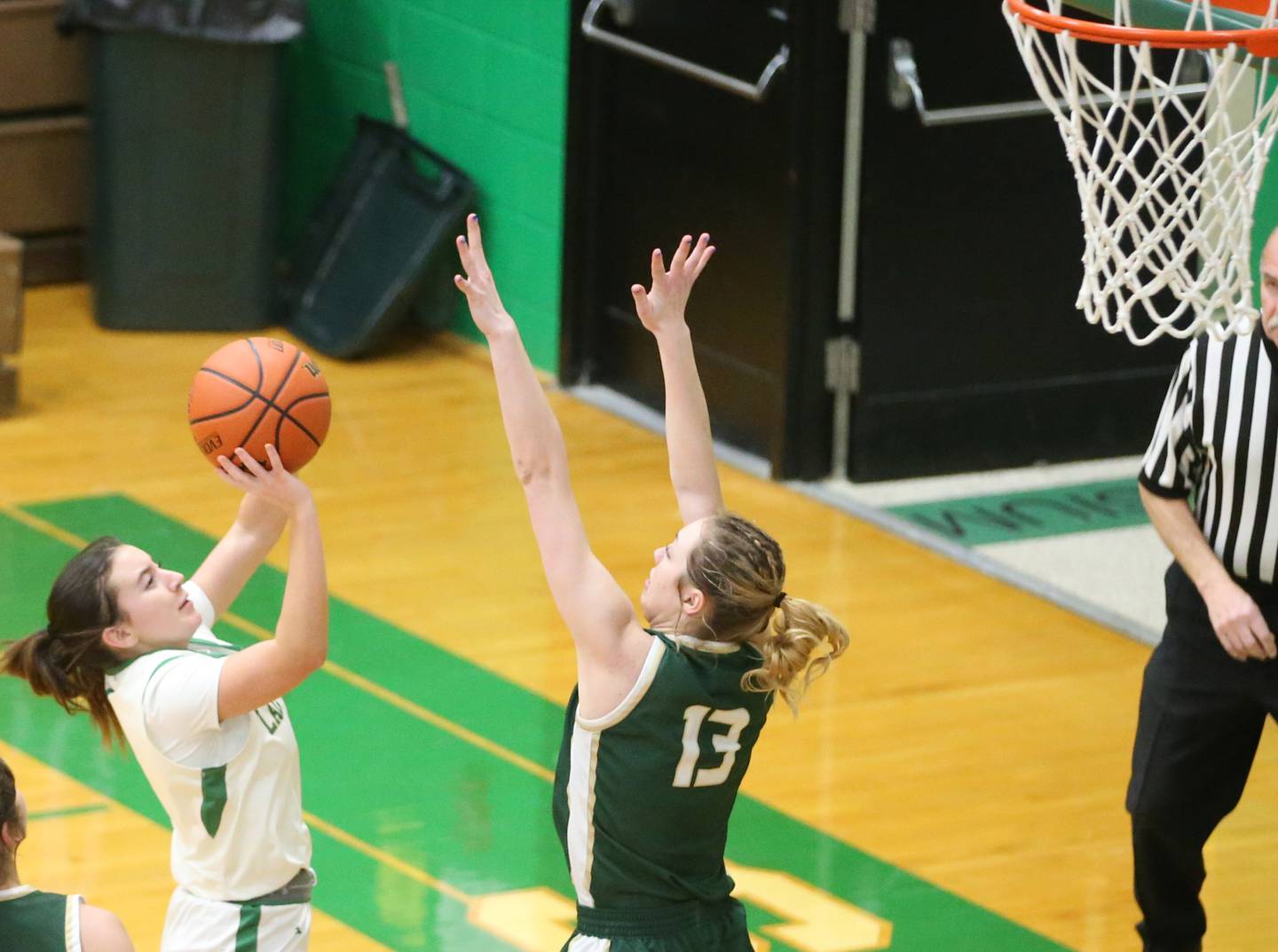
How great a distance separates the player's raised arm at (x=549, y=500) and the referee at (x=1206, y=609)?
1.34 metres

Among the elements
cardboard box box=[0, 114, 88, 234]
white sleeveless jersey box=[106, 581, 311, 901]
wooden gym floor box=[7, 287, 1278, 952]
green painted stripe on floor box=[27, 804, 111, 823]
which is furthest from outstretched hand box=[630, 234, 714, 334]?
cardboard box box=[0, 114, 88, 234]

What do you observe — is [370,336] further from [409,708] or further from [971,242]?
[409,708]

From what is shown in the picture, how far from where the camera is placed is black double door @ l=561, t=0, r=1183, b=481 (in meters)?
7.82

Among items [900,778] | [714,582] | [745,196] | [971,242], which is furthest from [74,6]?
[714,582]

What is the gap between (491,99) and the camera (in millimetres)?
9227

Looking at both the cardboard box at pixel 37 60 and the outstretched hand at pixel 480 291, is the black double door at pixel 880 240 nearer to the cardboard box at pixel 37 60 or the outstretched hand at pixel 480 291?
the cardboard box at pixel 37 60

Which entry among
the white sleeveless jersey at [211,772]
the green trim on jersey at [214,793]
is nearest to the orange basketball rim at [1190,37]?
the white sleeveless jersey at [211,772]

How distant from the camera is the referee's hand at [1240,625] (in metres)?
4.27

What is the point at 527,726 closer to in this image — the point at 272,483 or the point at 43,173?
the point at 272,483

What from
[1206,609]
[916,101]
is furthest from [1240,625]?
[916,101]

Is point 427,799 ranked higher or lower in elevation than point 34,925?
lower

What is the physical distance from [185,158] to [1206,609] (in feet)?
20.3

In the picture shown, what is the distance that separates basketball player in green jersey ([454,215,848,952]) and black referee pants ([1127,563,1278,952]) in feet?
3.57

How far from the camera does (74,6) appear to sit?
31.0 ft
